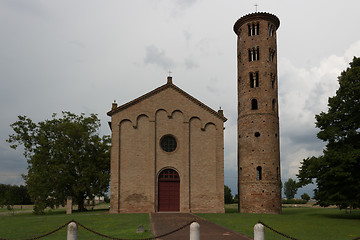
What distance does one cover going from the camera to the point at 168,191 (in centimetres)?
2970

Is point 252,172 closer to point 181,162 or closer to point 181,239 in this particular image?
point 181,162

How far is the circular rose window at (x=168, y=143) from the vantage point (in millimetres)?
30516

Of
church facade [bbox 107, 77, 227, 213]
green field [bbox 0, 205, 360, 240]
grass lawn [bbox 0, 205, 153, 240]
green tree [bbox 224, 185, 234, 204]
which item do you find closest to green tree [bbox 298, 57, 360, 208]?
green field [bbox 0, 205, 360, 240]

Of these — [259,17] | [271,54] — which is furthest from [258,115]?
[259,17]

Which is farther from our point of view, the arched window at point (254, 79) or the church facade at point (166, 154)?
the arched window at point (254, 79)

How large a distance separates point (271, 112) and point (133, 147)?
14.1m

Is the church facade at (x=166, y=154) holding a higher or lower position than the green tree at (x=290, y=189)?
higher

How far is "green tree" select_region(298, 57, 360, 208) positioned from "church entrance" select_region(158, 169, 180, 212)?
10.9 metres

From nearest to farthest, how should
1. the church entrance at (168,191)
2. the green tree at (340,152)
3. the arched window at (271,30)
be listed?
the green tree at (340,152), the church entrance at (168,191), the arched window at (271,30)

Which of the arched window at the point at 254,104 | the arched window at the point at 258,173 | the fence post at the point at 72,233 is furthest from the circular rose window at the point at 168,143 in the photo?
the fence post at the point at 72,233

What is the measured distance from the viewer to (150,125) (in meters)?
30.3

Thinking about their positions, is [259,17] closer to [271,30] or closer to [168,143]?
[271,30]

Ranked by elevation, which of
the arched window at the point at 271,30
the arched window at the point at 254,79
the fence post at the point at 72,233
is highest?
the arched window at the point at 271,30

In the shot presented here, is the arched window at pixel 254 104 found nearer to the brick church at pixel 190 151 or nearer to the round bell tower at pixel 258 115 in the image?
the round bell tower at pixel 258 115
